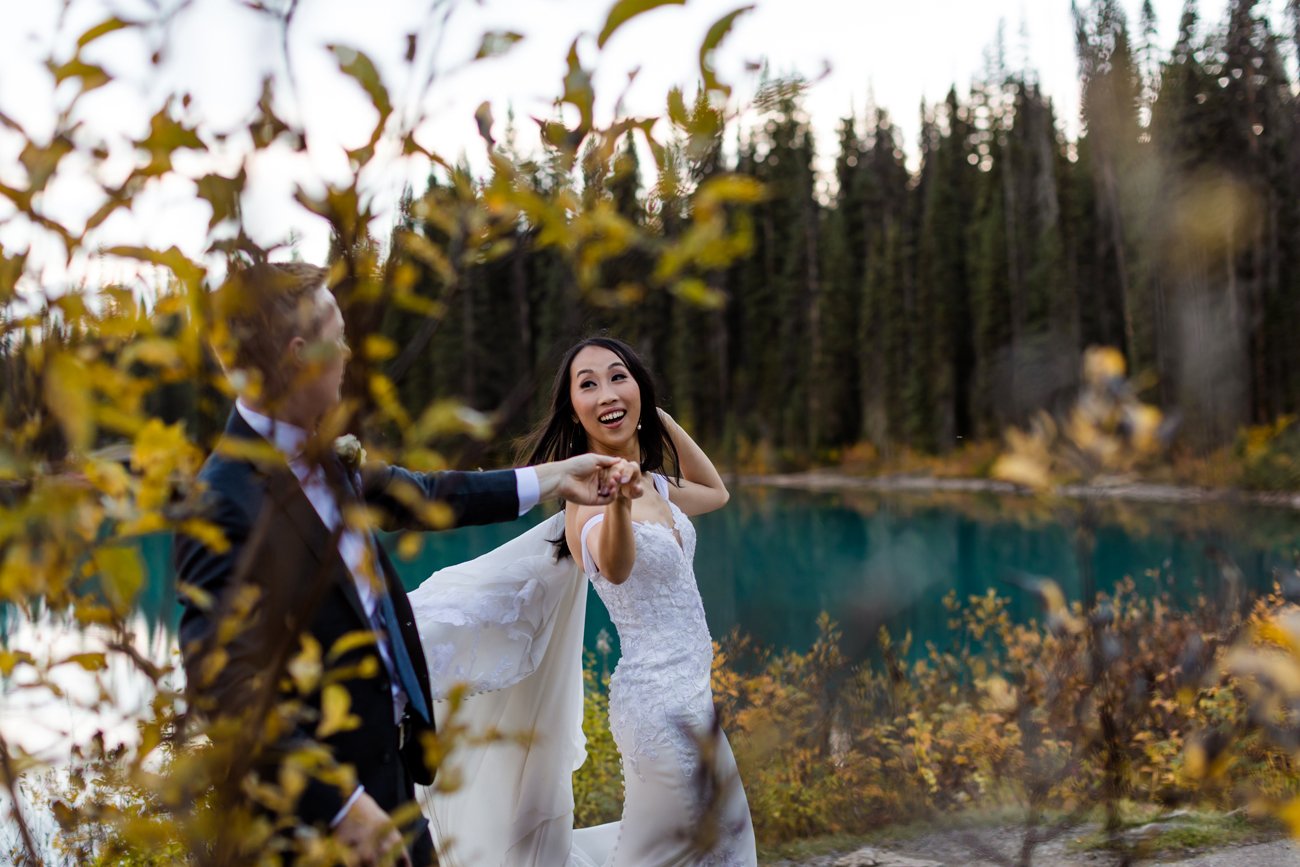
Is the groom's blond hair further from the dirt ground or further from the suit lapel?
the dirt ground

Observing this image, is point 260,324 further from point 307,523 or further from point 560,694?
point 560,694

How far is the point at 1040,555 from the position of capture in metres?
16.2

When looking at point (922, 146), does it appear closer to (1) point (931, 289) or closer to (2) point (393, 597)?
(1) point (931, 289)

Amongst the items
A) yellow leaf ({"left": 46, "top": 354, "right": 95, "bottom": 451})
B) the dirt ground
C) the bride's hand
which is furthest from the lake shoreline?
yellow leaf ({"left": 46, "top": 354, "right": 95, "bottom": 451})

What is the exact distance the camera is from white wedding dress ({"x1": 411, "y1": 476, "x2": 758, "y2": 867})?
9.27 ft

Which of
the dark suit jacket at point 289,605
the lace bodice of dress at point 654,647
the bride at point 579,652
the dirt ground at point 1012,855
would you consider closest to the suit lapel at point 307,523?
the dark suit jacket at point 289,605

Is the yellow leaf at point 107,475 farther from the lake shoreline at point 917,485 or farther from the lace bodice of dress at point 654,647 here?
the lake shoreline at point 917,485

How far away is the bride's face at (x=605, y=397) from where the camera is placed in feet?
9.80

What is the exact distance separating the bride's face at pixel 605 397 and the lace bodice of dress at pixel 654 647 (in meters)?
0.26

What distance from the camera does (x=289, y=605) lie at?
4.63 ft

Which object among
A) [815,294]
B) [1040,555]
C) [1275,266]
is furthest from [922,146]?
[1040,555]

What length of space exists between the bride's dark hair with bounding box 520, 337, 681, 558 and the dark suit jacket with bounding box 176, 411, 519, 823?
1.14 metres

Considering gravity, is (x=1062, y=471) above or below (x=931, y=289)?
below

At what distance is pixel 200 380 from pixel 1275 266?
30784 millimetres
